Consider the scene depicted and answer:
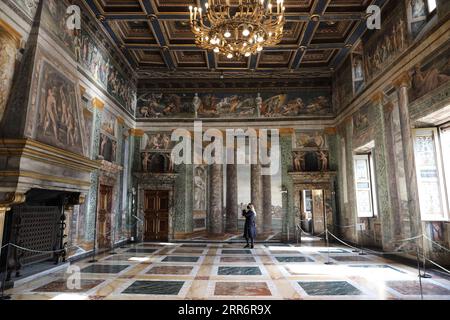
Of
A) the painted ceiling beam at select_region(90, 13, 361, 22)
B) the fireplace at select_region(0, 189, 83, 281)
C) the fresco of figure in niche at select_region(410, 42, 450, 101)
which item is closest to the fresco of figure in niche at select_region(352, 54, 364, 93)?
the painted ceiling beam at select_region(90, 13, 361, 22)

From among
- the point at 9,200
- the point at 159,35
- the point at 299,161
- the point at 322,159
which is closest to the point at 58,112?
the point at 9,200

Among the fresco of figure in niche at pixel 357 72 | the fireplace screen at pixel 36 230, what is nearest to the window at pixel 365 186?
the fresco of figure in niche at pixel 357 72

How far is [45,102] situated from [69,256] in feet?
15.5

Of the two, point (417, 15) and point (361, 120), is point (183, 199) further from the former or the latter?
point (417, 15)

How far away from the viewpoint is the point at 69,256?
881cm

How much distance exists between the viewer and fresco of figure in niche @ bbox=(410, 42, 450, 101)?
6.96 m

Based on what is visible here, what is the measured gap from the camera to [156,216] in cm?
1463

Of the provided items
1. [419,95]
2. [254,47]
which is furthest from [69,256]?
[419,95]

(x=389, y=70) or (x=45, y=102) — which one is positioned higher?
(x=389, y=70)

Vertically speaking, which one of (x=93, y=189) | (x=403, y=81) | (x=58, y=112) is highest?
(x=403, y=81)

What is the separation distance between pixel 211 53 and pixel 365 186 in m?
8.64

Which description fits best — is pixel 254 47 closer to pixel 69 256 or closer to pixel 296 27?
pixel 296 27

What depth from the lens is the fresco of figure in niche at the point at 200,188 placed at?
1479 centimetres

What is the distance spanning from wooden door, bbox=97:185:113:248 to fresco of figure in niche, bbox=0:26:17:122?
5.77 m
